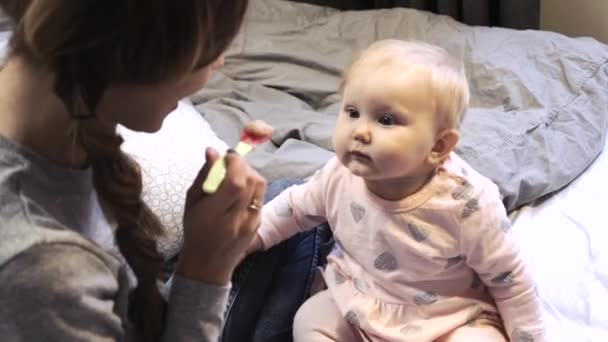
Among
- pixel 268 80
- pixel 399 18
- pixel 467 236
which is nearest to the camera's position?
pixel 467 236

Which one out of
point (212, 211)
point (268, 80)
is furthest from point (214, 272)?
point (268, 80)

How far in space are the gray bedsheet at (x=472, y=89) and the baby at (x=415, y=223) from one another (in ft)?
1.16

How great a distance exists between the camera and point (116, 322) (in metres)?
0.75

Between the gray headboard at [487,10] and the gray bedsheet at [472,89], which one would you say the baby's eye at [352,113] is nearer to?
the gray bedsheet at [472,89]

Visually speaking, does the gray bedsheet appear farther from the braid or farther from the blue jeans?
the braid

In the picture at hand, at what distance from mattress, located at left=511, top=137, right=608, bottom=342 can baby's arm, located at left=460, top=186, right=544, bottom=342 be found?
Result: 0.04 metres

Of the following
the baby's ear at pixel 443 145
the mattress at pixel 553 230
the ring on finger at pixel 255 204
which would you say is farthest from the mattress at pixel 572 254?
the ring on finger at pixel 255 204

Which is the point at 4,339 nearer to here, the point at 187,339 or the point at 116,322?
the point at 116,322

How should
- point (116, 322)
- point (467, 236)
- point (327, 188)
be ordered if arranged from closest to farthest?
point (116, 322) → point (467, 236) → point (327, 188)

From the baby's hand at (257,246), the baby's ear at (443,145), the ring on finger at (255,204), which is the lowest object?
the baby's hand at (257,246)

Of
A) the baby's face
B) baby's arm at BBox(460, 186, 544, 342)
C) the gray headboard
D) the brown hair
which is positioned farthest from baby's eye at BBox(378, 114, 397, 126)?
the gray headboard

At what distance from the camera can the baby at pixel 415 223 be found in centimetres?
105

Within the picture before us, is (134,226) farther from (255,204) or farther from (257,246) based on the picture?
(257,246)

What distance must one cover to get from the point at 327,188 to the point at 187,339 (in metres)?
0.41
